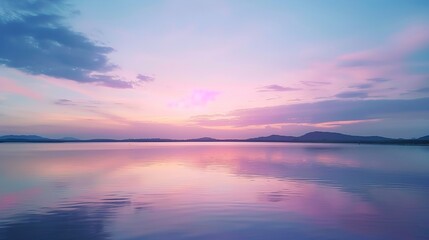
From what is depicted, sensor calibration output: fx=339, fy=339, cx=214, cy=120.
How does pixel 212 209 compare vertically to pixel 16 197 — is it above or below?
below

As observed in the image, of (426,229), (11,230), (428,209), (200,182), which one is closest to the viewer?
(11,230)

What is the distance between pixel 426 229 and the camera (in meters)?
11.3

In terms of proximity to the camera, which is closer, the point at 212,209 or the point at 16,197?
the point at 212,209

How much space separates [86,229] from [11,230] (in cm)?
227

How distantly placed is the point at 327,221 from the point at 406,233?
2.50 meters

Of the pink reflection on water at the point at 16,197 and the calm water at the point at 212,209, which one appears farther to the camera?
the pink reflection on water at the point at 16,197

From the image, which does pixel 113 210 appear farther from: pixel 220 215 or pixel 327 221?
pixel 327 221

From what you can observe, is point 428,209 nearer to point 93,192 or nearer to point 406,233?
A: point 406,233

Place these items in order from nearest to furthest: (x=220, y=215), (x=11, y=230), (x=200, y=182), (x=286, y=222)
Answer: (x=11, y=230), (x=286, y=222), (x=220, y=215), (x=200, y=182)

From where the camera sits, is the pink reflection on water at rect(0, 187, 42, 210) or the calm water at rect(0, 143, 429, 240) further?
the pink reflection on water at rect(0, 187, 42, 210)

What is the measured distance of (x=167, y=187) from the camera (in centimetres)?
2020

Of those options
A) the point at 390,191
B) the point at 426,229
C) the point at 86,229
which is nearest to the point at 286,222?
the point at 426,229

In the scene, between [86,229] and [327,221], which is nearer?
[86,229]

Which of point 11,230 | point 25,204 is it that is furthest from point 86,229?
point 25,204
